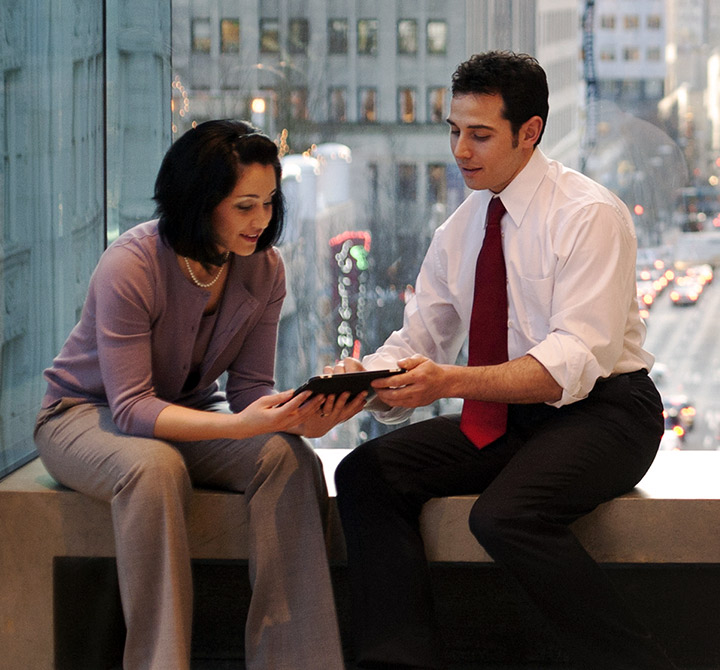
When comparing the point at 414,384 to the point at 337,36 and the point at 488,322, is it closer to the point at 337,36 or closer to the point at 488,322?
the point at 488,322

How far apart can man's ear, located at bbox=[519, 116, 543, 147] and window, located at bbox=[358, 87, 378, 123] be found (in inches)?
51.2

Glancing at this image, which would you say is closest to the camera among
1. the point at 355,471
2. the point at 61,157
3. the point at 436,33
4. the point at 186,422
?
the point at 186,422

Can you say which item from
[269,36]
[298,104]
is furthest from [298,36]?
[298,104]

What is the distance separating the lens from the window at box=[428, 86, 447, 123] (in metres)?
3.38

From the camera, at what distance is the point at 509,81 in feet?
7.04

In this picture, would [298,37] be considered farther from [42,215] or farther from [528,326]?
[528,326]

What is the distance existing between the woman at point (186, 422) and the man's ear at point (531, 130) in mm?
548

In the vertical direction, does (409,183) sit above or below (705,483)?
above

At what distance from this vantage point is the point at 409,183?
3439 millimetres

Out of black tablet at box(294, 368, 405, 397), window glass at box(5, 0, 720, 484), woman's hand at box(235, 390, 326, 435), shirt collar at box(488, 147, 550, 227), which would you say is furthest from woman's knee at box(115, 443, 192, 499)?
window glass at box(5, 0, 720, 484)

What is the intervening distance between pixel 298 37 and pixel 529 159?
4.70 ft

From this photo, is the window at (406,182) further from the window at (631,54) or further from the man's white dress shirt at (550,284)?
the man's white dress shirt at (550,284)

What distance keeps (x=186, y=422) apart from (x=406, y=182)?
1661 mm

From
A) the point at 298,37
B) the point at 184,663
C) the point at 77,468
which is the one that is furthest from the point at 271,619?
the point at 298,37
